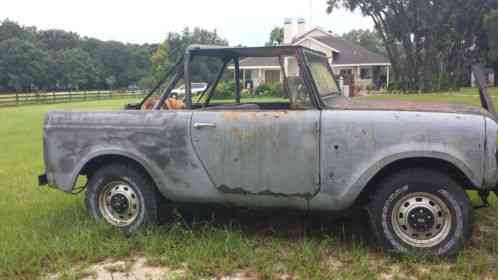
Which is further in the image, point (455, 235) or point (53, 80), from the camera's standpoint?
point (53, 80)

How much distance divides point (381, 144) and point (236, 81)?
2145 mm

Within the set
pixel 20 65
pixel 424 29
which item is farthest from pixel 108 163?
pixel 20 65

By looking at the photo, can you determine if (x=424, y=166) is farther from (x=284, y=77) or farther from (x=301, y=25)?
(x=301, y=25)

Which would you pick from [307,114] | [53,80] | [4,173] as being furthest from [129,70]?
[307,114]

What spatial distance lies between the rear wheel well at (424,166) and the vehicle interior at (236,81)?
29.9 inches

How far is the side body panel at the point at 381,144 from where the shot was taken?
3564 mm

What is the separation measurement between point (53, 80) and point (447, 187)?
7386 centimetres

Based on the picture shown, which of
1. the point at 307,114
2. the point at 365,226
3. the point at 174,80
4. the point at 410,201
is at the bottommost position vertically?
the point at 365,226

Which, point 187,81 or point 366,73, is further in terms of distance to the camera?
point 366,73

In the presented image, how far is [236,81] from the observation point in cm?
536

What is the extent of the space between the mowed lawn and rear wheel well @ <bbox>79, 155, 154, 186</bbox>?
0.52 meters

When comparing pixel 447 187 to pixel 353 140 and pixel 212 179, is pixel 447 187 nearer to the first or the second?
pixel 353 140

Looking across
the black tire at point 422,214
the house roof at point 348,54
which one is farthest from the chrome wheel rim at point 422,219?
the house roof at point 348,54

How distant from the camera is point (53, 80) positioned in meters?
70.3
